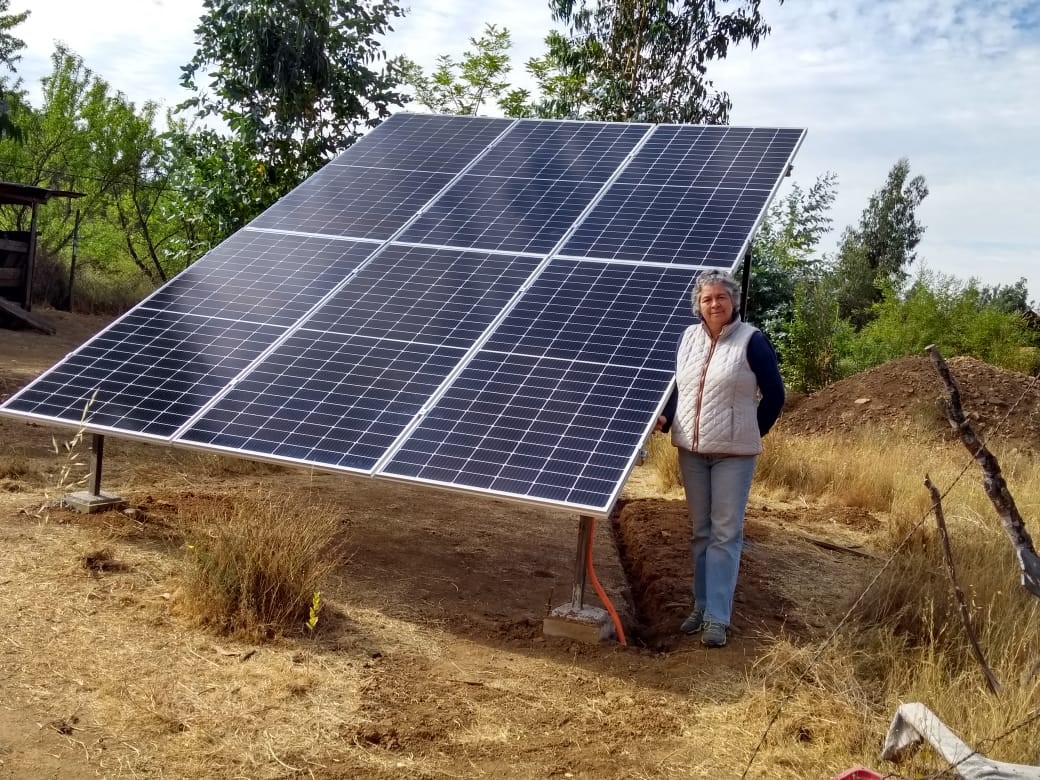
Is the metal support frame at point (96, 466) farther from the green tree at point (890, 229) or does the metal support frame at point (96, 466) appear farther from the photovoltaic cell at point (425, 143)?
the green tree at point (890, 229)

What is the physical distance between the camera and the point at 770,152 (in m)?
9.81

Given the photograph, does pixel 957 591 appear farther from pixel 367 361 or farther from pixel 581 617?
pixel 367 361

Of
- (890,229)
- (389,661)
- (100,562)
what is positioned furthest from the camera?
(890,229)

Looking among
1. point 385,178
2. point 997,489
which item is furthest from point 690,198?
point 997,489

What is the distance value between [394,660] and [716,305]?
2828 millimetres

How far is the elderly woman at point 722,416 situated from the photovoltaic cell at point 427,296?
5.97ft

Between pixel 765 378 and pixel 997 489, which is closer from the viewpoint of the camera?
pixel 997 489

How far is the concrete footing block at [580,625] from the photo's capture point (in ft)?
21.5

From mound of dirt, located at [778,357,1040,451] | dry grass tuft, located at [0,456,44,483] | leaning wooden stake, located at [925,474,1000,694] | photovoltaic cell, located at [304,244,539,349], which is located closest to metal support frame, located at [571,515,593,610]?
photovoltaic cell, located at [304,244,539,349]

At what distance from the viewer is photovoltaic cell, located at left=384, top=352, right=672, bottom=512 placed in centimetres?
613

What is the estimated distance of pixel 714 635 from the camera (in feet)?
21.1

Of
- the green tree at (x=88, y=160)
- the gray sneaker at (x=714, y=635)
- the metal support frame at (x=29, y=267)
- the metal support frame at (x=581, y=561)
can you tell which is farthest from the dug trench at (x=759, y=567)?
the green tree at (x=88, y=160)

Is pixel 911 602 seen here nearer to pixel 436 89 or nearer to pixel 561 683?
pixel 561 683

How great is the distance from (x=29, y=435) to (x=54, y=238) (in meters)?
25.6
